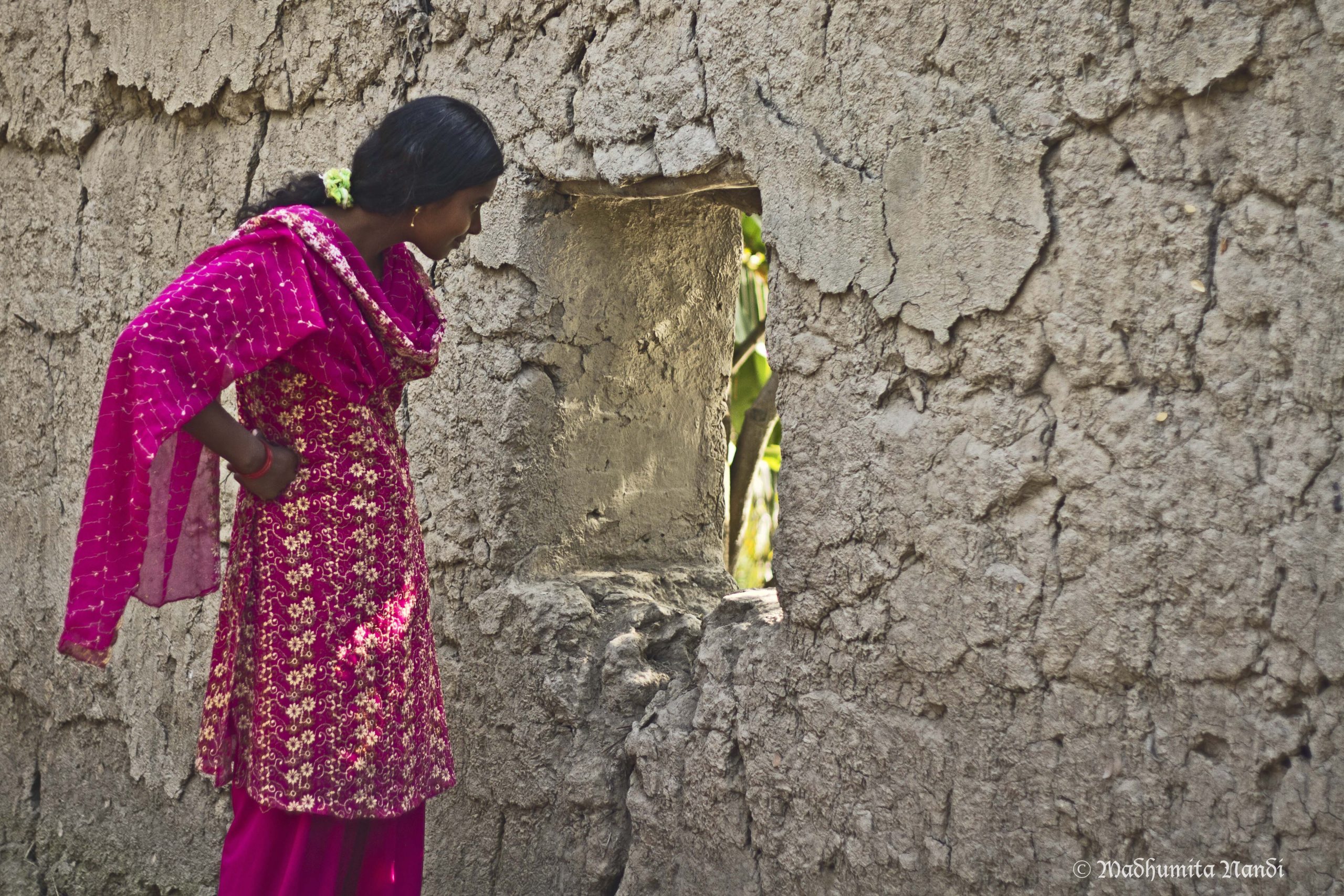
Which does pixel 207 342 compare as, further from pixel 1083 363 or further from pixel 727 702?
pixel 1083 363

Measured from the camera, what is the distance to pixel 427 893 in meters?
2.51

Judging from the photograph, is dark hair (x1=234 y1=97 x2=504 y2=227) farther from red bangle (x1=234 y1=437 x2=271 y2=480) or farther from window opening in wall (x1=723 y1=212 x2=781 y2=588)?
window opening in wall (x1=723 y1=212 x2=781 y2=588)

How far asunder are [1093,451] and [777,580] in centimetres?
58

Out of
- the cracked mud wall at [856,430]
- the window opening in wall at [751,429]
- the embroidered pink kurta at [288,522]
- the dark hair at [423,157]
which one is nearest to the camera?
the cracked mud wall at [856,430]

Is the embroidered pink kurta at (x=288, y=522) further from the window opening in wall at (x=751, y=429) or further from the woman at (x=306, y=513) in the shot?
the window opening in wall at (x=751, y=429)

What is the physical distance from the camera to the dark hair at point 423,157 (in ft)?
5.89

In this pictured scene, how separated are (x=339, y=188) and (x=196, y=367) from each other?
1.24 feet

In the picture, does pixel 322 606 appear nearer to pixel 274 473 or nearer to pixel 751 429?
pixel 274 473

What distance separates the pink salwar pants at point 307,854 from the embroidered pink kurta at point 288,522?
0.06m

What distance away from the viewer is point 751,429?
164 inches

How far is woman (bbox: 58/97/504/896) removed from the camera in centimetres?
172

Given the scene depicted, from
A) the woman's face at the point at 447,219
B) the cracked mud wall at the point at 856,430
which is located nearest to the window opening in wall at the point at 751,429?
the cracked mud wall at the point at 856,430

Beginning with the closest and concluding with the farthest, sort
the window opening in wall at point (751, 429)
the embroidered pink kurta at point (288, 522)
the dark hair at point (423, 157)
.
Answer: the embroidered pink kurta at point (288, 522) → the dark hair at point (423, 157) → the window opening in wall at point (751, 429)

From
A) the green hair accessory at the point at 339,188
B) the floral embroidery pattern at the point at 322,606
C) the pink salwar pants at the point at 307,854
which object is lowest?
the pink salwar pants at the point at 307,854
